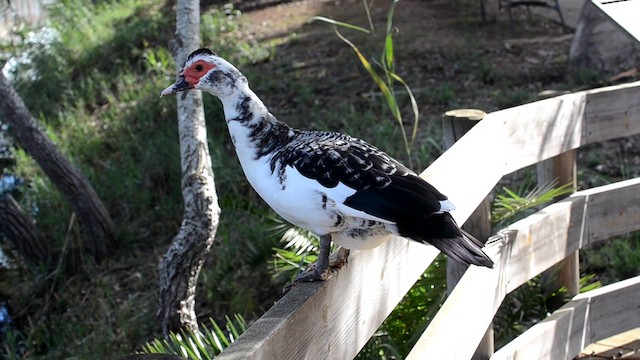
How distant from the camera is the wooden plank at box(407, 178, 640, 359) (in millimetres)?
2658

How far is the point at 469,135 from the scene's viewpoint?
3.13 m

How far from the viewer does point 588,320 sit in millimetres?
3801

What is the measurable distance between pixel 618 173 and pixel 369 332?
13.1 feet

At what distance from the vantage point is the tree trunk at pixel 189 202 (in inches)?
178

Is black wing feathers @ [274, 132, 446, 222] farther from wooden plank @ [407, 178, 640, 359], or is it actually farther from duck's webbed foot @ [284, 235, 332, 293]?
wooden plank @ [407, 178, 640, 359]

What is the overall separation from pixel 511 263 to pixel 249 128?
1.27 meters

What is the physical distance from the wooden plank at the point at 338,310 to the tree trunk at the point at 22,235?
4514mm

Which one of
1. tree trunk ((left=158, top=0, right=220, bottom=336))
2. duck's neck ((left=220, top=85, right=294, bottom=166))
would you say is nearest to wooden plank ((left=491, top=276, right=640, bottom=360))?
duck's neck ((left=220, top=85, right=294, bottom=166))

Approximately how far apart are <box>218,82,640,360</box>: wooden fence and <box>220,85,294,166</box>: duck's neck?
438 millimetres

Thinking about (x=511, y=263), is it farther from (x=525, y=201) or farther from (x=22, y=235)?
(x=22, y=235)

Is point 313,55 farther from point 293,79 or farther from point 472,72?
point 472,72

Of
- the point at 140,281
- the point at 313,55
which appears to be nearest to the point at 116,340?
the point at 140,281

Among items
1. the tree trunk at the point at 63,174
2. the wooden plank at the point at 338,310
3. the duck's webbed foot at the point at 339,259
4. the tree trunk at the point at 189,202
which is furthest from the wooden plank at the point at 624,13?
the tree trunk at the point at 63,174

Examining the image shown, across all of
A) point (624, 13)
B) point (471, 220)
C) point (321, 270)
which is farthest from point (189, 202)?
point (624, 13)
